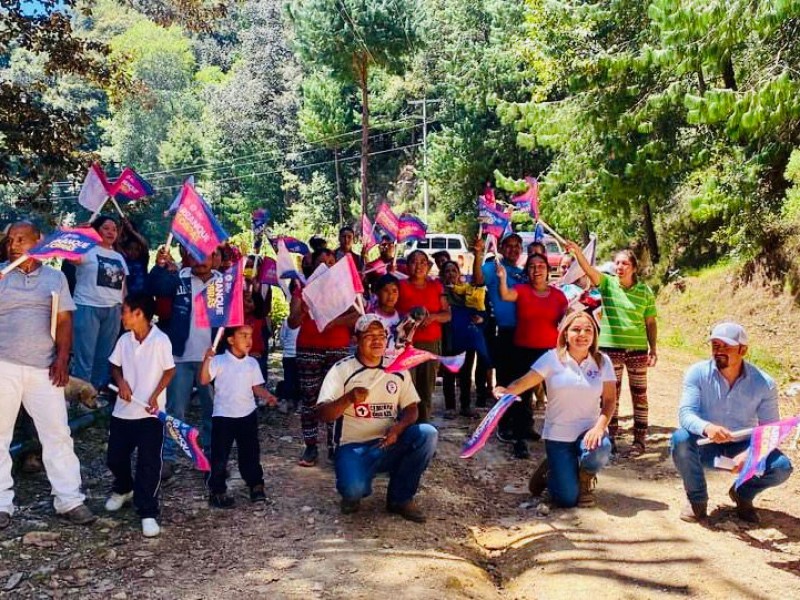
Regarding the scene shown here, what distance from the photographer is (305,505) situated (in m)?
5.71

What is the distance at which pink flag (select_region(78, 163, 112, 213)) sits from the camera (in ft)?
24.5

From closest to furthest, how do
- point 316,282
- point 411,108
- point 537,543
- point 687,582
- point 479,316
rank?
point 687,582 → point 537,543 → point 316,282 → point 479,316 → point 411,108

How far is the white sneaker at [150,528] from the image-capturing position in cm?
504

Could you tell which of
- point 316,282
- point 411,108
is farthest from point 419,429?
point 411,108

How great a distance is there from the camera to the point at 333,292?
6.29m

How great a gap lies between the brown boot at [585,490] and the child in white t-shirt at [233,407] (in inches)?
89.7

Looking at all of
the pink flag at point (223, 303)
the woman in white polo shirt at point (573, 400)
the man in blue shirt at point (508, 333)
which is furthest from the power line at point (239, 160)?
the pink flag at point (223, 303)

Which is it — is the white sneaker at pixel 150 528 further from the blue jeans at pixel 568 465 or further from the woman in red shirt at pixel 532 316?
the woman in red shirt at pixel 532 316

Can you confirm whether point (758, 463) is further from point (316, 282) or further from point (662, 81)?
point (662, 81)

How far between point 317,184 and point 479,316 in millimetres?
38048

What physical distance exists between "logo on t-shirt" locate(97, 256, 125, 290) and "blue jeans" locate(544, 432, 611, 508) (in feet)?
12.9

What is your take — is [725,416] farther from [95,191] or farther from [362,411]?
[95,191]

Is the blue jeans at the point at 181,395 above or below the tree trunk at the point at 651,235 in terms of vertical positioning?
below

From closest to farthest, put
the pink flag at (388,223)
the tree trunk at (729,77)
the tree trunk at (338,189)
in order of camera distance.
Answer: the pink flag at (388,223) → the tree trunk at (729,77) → the tree trunk at (338,189)
